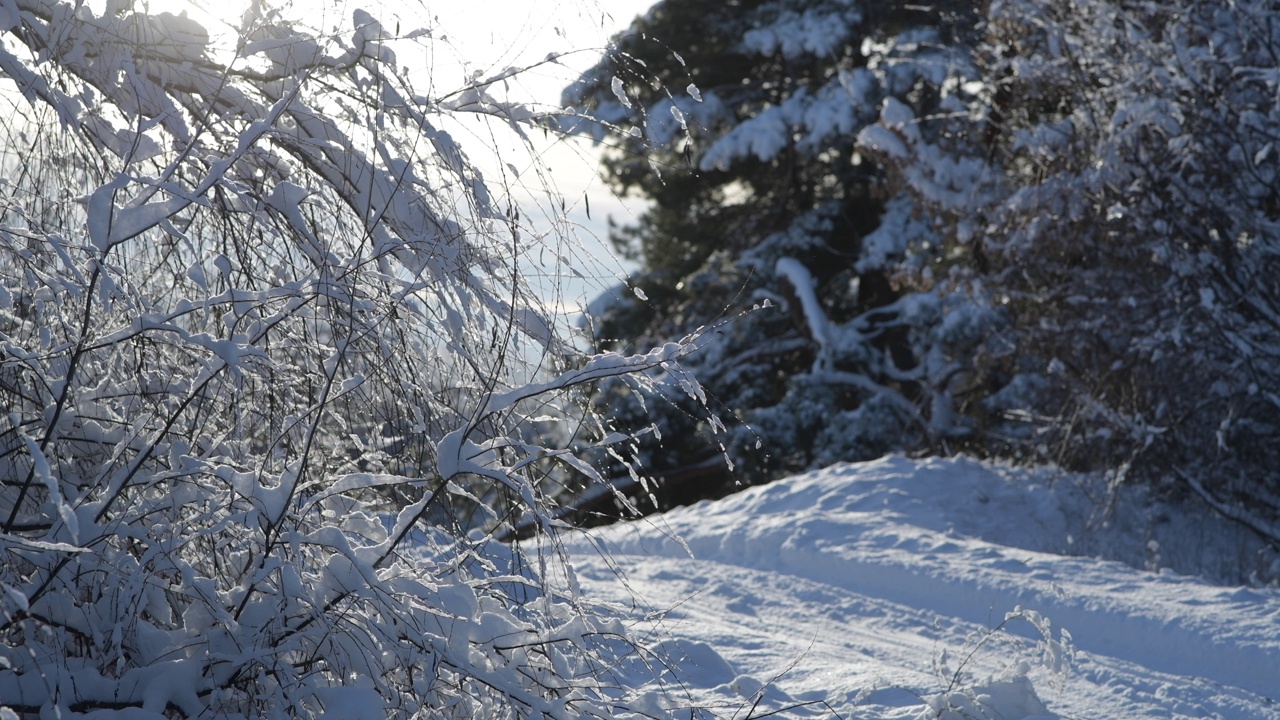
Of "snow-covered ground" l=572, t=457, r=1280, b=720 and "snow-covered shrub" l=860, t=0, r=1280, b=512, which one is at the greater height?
"snow-covered shrub" l=860, t=0, r=1280, b=512

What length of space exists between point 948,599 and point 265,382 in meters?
4.68

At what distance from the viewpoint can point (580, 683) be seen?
262 centimetres

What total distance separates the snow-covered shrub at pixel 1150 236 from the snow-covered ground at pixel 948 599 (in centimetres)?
69

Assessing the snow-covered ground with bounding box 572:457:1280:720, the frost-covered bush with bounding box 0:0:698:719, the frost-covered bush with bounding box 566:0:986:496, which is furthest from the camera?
the frost-covered bush with bounding box 566:0:986:496

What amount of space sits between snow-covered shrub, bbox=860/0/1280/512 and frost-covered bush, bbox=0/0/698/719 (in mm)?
6086

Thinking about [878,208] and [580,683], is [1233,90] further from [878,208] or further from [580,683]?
[878,208]

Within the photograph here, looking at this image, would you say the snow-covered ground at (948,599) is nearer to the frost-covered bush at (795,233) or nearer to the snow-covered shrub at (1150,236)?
the snow-covered shrub at (1150,236)

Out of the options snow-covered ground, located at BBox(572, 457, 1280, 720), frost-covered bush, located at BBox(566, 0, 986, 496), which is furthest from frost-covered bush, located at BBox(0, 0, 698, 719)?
frost-covered bush, located at BBox(566, 0, 986, 496)

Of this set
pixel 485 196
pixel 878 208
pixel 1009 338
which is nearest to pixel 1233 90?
pixel 1009 338

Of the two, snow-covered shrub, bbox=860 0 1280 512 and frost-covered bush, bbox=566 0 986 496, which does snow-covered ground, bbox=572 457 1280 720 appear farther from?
frost-covered bush, bbox=566 0 986 496

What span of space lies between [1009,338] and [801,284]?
4165 mm

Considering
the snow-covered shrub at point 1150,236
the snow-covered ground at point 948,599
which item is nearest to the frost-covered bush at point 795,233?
the snow-covered shrub at point 1150,236

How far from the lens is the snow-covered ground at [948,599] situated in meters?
4.11

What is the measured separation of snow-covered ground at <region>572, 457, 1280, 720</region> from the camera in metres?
4.11
